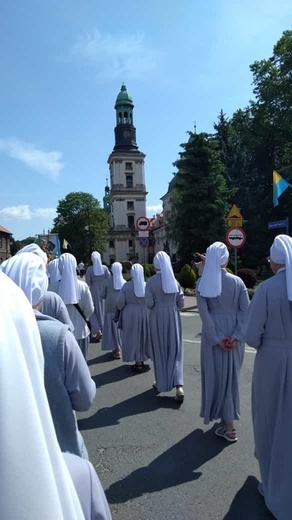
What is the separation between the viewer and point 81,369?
2.47 metres

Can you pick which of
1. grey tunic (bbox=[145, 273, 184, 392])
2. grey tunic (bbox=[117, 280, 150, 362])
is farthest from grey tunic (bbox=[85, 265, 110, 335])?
grey tunic (bbox=[145, 273, 184, 392])

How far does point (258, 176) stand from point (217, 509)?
36282 millimetres

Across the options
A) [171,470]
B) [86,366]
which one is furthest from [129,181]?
[86,366]

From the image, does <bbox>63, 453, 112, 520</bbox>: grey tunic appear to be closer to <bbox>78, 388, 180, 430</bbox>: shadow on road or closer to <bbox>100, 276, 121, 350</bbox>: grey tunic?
<bbox>78, 388, 180, 430</bbox>: shadow on road

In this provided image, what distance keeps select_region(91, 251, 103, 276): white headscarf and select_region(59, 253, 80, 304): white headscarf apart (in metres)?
5.08

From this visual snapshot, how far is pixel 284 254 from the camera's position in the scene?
141 inches

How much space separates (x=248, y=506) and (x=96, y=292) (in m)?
8.50

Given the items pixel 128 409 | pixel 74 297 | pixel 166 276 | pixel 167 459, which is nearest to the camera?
pixel 167 459

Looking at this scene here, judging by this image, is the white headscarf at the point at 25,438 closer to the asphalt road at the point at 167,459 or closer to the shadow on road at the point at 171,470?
the asphalt road at the point at 167,459

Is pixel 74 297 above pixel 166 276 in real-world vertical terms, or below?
below

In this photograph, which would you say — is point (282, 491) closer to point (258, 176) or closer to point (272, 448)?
point (272, 448)

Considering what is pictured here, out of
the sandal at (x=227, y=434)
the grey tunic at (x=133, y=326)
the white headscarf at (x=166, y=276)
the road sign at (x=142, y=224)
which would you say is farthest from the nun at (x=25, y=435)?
the road sign at (x=142, y=224)

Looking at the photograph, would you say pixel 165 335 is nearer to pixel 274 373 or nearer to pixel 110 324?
pixel 110 324

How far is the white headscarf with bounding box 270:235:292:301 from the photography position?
3.46 m
